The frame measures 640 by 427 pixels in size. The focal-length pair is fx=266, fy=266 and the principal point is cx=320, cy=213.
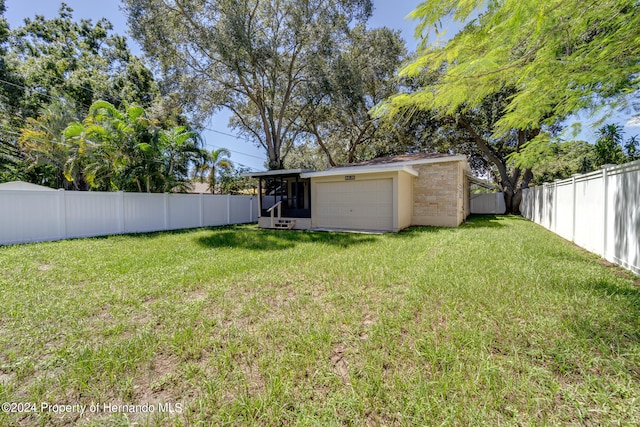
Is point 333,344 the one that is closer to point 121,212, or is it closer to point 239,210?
point 121,212

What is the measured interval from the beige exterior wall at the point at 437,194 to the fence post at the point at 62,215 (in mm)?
Result: 13075

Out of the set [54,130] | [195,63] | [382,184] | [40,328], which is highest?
[195,63]

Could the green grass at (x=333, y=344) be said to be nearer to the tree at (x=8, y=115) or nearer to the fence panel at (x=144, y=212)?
the fence panel at (x=144, y=212)

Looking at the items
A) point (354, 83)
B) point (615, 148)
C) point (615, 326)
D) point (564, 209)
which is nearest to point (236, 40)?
point (354, 83)

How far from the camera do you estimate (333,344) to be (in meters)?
2.55

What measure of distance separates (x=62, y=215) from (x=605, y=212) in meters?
14.6

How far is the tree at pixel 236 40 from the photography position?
1274cm

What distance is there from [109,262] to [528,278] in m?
7.90


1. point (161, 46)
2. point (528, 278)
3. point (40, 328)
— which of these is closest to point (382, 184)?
point (528, 278)

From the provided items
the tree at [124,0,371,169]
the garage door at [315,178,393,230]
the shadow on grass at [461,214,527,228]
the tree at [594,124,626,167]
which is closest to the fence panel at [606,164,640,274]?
the garage door at [315,178,393,230]

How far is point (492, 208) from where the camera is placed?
797 inches

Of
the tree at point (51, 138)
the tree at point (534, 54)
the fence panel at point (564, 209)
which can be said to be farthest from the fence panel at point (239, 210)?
the fence panel at point (564, 209)

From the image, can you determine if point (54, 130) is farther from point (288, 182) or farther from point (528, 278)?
point (528, 278)

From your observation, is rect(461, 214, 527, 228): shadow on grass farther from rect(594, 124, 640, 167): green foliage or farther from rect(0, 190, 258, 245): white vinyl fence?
rect(0, 190, 258, 245): white vinyl fence
